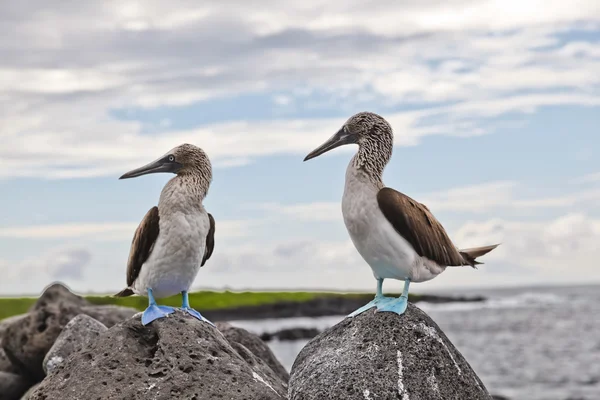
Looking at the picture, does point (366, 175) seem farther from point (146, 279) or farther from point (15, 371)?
point (15, 371)

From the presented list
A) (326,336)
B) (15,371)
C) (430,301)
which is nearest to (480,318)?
(430,301)

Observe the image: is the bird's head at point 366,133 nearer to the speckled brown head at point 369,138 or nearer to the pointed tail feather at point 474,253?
the speckled brown head at point 369,138

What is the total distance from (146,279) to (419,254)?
2.86 meters

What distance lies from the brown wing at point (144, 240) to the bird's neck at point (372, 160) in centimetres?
214

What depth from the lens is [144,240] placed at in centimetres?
834

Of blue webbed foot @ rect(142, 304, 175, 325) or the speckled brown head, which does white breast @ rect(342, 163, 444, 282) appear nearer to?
the speckled brown head

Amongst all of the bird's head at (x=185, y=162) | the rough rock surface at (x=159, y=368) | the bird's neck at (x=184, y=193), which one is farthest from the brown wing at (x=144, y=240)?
the rough rock surface at (x=159, y=368)

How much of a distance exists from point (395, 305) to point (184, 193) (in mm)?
2472

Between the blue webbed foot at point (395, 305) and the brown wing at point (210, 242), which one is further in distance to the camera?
the brown wing at point (210, 242)

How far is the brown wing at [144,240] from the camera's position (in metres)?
8.30

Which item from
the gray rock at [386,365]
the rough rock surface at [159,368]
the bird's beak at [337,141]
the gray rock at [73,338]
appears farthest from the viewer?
the gray rock at [73,338]

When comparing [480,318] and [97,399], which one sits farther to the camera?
[480,318]

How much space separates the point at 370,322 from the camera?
8141 millimetres

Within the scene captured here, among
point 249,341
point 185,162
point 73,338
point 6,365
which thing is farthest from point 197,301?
point 185,162
